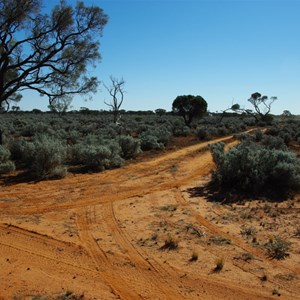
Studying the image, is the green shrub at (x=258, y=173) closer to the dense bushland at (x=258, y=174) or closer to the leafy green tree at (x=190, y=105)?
the dense bushland at (x=258, y=174)

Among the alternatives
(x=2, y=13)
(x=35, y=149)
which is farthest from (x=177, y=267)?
(x=2, y=13)

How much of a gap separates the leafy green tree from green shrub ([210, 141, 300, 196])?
29.7 m

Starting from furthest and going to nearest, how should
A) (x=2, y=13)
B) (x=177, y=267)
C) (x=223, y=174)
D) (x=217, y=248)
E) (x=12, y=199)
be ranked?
(x=2, y=13), (x=223, y=174), (x=12, y=199), (x=217, y=248), (x=177, y=267)

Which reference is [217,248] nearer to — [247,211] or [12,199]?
[247,211]

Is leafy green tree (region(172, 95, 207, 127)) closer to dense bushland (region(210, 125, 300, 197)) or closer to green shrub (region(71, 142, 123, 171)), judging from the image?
green shrub (region(71, 142, 123, 171))

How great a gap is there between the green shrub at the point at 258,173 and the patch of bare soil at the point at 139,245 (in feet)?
3.05

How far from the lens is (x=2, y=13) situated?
634 inches

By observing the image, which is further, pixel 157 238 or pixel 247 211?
pixel 247 211

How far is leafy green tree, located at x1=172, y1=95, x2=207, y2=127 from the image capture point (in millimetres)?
41469

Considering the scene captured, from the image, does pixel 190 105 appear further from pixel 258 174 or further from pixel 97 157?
pixel 258 174

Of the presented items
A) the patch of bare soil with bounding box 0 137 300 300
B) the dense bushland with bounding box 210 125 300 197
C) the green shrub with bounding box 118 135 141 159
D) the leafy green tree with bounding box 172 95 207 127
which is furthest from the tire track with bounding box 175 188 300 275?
the leafy green tree with bounding box 172 95 207 127

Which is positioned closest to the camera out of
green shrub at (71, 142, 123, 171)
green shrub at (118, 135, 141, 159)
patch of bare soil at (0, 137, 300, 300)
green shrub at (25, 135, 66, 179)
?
patch of bare soil at (0, 137, 300, 300)

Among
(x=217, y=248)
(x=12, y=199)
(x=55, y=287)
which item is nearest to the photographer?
(x=55, y=287)

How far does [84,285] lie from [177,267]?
152cm
